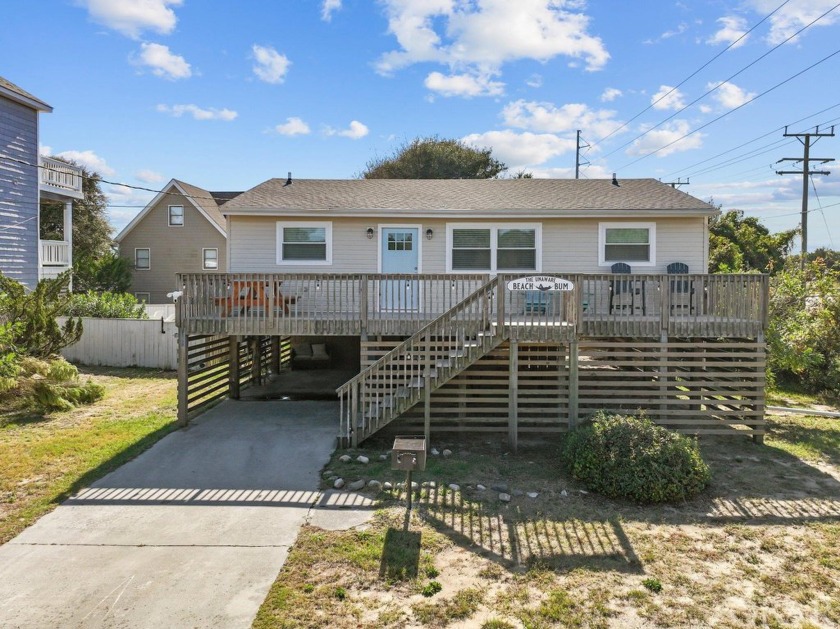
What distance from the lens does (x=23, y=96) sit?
53.6 feet

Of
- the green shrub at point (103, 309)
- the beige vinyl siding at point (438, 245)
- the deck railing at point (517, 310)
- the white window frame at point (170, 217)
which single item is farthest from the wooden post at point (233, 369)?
the white window frame at point (170, 217)

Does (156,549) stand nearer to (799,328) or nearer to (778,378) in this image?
(799,328)

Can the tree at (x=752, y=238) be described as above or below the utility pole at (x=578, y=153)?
below

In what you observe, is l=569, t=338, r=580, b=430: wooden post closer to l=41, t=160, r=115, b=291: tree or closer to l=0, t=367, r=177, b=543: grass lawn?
l=0, t=367, r=177, b=543: grass lawn

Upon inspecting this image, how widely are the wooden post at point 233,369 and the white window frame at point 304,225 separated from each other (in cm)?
206

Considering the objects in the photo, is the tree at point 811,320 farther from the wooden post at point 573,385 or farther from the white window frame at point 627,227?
the wooden post at point 573,385

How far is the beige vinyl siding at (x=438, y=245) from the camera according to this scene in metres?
11.4

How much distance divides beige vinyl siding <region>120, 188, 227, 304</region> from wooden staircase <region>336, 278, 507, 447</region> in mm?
20391

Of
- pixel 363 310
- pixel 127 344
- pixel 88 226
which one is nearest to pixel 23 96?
pixel 127 344

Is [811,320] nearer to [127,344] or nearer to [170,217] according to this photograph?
[127,344]

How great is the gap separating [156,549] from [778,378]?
52.1 feet

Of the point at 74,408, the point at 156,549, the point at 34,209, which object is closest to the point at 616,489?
the point at 156,549

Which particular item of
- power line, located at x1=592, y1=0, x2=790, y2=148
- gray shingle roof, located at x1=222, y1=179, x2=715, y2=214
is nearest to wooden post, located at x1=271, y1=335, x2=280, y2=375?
gray shingle roof, located at x1=222, y1=179, x2=715, y2=214

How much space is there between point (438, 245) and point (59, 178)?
1578 cm
